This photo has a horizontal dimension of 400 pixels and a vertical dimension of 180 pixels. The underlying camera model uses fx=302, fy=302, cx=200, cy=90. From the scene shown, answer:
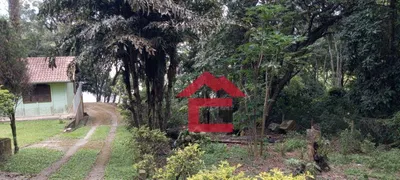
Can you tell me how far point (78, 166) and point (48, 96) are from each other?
1198 centimetres

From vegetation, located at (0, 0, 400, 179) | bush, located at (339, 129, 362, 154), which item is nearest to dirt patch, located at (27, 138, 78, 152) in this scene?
vegetation, located at (0, 0, 400, 179)

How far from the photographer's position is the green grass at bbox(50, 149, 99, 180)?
625 centimetres

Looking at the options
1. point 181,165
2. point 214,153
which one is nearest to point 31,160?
point 214,153

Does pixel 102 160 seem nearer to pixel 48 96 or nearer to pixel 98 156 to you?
pixel 98 156

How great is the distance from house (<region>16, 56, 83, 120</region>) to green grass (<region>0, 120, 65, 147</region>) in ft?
4.50

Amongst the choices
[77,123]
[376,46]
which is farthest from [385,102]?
[77,123]

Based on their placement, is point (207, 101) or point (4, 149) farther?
point (207, 101)

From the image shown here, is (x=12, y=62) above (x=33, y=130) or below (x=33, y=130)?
above

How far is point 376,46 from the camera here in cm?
907

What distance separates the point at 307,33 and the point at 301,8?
4.22ft

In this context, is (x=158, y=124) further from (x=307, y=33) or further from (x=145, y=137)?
(x=307, y=33)

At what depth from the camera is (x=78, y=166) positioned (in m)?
7.09

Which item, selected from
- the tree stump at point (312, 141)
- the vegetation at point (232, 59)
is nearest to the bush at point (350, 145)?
the vegetation at point (232, 59)

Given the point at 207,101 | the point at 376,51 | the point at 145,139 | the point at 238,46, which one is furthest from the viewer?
the point at 207,101
